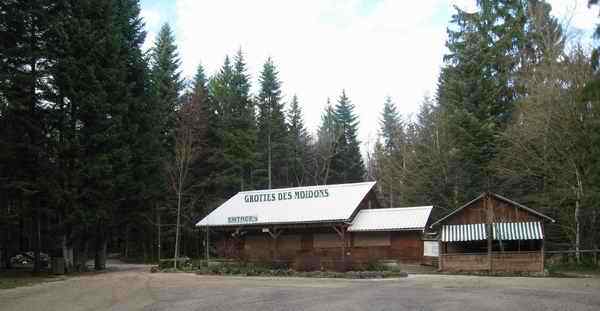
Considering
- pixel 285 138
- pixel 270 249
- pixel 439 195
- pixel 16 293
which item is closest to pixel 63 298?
pixel 16 293

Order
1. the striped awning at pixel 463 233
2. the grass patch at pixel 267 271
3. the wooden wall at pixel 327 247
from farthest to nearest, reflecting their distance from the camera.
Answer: the wooden wall at pixel 327 247 < the striped awning at pixel 463 233 < the grass patch at pixel 267 271

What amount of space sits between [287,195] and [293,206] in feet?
5.08

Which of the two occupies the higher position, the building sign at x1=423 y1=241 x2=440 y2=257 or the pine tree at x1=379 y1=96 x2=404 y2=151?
the pine tree at x1=379 y1=96 x2=404 y2=151

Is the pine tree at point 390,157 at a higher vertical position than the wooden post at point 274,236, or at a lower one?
higher

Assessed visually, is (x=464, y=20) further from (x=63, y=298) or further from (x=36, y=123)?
(x=63, y=298)

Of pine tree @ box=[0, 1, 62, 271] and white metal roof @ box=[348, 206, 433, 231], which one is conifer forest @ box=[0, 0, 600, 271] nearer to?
pine tree @ box=[0, 1, 62, 271]

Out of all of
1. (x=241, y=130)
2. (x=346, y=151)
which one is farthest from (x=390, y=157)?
(x=241, y=130)

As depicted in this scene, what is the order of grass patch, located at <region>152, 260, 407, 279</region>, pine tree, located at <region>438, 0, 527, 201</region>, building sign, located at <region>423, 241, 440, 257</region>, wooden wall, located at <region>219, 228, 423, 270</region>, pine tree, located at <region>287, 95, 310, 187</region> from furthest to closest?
pine tree, located at <region>287, 95, 310, 187</region>
pine tree, located at <region>438, 0, 527, 201</region>
building sign, located at <region>423, 241, 440, 257</region>
wooden wall, located at <region>219, 228, 423, 270</region>
grass patch, located at <region>152, 260, 407, 279</region>

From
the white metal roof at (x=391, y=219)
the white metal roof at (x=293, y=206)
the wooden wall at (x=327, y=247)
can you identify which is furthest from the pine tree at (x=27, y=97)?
the white metal roof at (x=391, y=219)

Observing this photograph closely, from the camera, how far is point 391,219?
30438mm

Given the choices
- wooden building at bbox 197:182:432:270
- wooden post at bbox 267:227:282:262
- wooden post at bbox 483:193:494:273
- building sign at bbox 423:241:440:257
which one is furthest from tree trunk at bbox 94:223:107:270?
wooden post at bbox 483:193:494:273

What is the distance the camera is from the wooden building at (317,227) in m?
29.5

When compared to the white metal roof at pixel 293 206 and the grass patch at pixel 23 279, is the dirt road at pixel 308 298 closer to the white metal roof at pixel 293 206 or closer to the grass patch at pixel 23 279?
the grass patch at pixel 23 279

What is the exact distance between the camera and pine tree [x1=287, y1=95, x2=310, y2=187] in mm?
54362
